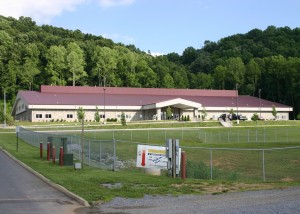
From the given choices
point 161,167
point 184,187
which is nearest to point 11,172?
point 161,167

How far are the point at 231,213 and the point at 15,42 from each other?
5334 inches

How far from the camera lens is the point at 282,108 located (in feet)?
350

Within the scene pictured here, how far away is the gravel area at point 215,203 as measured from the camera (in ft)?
35.0

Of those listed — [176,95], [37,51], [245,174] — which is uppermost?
[37,51]

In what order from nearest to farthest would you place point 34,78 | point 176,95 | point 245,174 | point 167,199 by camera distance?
point 167,199 < point 245,174 < point 176,95 < point 34,78

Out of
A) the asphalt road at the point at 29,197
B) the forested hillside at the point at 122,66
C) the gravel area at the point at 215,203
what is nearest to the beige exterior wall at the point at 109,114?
the forested hillside at the point at 122,66

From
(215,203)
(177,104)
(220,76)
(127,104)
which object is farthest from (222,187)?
(220,76)

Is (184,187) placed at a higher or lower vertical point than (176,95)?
lower

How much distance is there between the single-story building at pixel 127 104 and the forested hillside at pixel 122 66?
68.5ft

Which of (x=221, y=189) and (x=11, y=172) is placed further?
(x=11, y=172)

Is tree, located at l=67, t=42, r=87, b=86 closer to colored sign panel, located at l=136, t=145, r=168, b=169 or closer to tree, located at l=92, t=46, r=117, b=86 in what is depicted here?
tree, located at l=92, t=46, r=117, b=86

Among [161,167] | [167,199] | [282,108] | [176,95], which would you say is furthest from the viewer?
[176,95]

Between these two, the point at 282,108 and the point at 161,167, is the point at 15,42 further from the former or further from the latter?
the point at 161,167

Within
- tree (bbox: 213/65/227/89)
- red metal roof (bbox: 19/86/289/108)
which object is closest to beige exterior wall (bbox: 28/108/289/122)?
red metal roof (bbox: 19/86/289/108)
